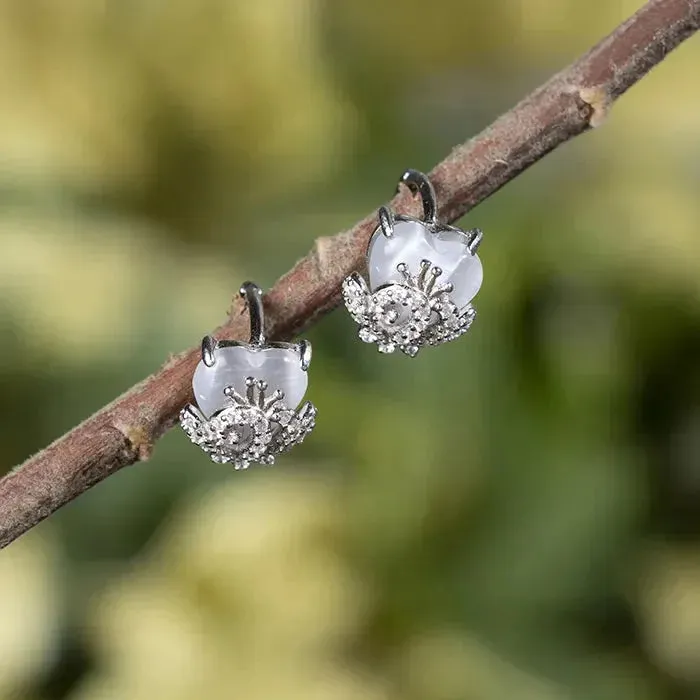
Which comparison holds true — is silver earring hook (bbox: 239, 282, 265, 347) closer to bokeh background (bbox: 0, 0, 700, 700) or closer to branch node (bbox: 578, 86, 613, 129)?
branch node (bbox: 578, 86, 613, 129)

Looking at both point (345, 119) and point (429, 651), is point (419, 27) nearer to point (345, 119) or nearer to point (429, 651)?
point (345, 119)

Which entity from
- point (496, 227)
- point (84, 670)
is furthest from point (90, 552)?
point (496, 227)

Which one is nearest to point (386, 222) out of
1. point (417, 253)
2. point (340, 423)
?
point (417, 253)

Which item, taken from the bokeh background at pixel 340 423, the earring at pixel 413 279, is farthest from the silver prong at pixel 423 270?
the bokeh background at pixel 340 423

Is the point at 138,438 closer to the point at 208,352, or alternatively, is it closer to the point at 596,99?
the point at 208,352

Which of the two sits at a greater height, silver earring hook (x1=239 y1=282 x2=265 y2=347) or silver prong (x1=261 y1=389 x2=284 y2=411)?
silver earring hook (x1=239 y1=282 x2=265 y2=347)

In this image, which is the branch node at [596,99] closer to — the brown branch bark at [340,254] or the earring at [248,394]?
the brown branch bark at [340,254]

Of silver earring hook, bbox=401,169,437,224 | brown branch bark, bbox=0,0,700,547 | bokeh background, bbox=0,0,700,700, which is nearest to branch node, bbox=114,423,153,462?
brown branch bark, bbox=0,0,700,547
